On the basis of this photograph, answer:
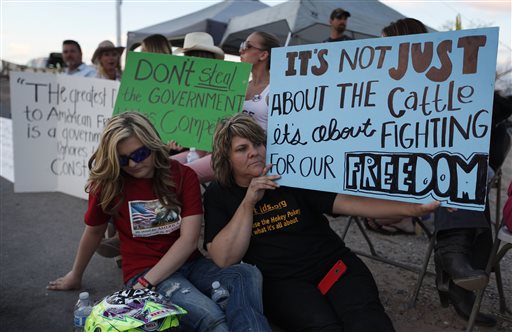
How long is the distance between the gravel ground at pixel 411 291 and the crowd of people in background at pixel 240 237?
1.21 feet

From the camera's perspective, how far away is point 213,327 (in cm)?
191

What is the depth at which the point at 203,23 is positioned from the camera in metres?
9.98

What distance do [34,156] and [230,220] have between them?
3444 millimetres

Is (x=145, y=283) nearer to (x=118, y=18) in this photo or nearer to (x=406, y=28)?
(x=406, y=28)

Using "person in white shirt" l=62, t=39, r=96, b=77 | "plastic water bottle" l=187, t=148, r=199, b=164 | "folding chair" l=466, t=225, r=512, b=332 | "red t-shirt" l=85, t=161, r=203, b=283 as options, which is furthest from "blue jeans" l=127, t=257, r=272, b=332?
"person in white shirt" l=62, t=39, r=96, b=77

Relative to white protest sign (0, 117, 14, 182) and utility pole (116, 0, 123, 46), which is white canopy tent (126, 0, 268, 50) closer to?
white protest sign (0, 117, 14, 182)

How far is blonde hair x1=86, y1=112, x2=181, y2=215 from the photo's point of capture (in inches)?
83.0

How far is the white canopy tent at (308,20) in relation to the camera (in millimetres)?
8117

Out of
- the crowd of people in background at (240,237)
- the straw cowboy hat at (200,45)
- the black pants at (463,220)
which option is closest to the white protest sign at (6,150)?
the straw cowboy hat at (200,45)

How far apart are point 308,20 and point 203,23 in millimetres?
2908

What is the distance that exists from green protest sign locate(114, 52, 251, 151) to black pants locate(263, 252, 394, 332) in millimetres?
1311

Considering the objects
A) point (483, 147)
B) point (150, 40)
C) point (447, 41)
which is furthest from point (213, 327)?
point (150, 40)

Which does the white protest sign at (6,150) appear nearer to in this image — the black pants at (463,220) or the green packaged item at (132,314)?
the green packaged item at (132,314)

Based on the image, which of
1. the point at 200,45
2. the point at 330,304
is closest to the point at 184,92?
the point at 200,45
